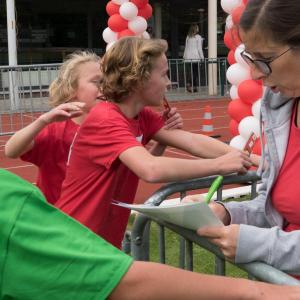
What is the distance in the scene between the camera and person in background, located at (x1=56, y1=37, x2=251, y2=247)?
7.84 feet

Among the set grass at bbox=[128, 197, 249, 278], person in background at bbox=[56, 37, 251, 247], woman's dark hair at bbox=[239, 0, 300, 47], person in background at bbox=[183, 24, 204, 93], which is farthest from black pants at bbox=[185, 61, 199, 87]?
woman's dark hair at bbox=[239, 0, 300, 47]

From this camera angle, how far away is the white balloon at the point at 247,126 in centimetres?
620

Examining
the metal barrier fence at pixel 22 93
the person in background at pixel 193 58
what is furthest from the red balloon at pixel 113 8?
the person in background at pixel 193 58

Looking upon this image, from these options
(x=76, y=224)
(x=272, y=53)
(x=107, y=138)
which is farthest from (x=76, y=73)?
(x=76, y=224)

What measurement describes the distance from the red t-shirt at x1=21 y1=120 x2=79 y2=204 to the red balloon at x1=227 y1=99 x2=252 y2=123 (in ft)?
12.3

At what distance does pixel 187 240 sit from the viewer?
6.06 feet

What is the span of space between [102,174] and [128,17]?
779 cm

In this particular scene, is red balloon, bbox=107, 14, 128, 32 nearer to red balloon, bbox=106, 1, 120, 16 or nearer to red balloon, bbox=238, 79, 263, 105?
red balloon, bbox=106, 1, 120, 16

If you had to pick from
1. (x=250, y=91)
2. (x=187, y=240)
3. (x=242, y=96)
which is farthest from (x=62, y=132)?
(x=242, y=96)

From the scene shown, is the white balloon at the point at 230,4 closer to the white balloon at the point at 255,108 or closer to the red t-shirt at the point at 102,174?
the white balloon at the point at 255,108

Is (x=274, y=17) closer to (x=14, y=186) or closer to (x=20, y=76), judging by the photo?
(x=14, y=186)

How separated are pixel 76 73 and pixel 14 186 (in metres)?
1.98

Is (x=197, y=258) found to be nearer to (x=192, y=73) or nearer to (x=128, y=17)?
(x=128, y=17)

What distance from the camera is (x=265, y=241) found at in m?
1.57
